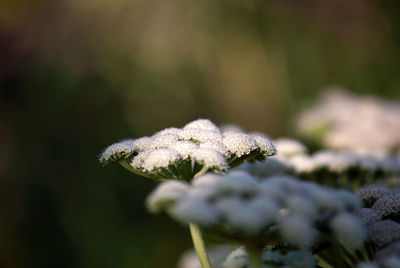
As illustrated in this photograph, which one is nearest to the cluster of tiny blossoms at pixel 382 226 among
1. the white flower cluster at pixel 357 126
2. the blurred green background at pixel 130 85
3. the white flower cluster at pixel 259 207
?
the white flower cluster at pixel 259 207

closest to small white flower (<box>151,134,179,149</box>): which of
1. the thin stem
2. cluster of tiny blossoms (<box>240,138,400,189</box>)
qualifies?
the thin stem

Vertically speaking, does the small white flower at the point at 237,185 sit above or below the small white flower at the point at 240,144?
below

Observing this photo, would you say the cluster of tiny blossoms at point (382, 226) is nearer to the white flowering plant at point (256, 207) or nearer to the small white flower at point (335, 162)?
the white flowering plant at point (256, 207)

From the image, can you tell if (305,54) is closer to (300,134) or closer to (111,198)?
(300,134)

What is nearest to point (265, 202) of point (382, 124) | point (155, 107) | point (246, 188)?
point (246, 188)

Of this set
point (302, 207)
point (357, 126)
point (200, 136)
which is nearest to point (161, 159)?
point (200, 136)

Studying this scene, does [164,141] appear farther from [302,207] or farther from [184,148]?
[302,207]
